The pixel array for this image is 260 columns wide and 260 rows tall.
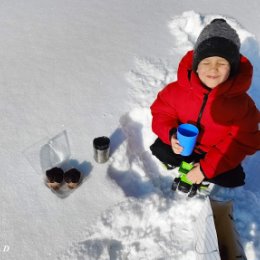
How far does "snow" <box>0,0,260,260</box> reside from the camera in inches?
79.7

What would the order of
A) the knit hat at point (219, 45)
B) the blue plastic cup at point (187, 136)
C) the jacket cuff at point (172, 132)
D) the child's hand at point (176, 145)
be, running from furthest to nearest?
the jacket cuff at point (172, 132) → the child's hand at point (176, 145) → the blue plastic cup at point (187, 136) → the knit hat at point (219, 45)

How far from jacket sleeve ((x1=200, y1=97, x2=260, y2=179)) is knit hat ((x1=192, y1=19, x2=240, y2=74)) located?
368 mm

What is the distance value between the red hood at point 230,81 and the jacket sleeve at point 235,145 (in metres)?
0.21

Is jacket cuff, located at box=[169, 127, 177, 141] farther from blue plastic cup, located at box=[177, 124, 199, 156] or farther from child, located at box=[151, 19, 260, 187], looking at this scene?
blue plastic cup, located at box=[177, 124, 199, 156]

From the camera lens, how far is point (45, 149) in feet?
7.88

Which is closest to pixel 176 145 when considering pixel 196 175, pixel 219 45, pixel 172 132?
pixel 172 132

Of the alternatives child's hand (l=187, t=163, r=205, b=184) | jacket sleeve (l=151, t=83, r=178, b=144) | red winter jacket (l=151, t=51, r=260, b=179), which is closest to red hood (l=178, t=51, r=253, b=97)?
red winter jacket (l=151, t=51, r=260, b=179)

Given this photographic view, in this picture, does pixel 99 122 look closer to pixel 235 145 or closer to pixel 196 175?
pixel 196 175

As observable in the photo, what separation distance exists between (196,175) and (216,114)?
44 cm

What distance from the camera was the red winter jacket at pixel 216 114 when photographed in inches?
75.4

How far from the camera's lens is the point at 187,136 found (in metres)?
1.88

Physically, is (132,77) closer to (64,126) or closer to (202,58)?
(64,126)

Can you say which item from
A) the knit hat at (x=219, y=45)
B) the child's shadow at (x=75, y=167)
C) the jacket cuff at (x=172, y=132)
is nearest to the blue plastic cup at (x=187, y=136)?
the jacket cuff at (x=172, y=132)

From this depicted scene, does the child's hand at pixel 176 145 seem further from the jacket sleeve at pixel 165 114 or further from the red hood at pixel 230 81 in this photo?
the red hood at pixel 230 81
